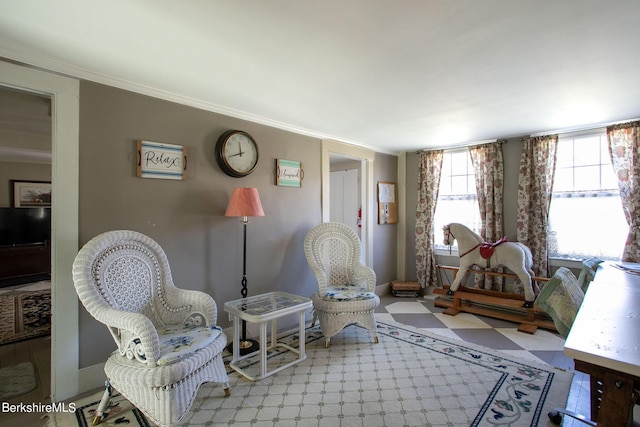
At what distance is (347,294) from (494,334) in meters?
1.63

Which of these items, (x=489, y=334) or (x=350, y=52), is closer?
(x=350, y=52)

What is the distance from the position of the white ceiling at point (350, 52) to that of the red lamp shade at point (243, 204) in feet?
2.64

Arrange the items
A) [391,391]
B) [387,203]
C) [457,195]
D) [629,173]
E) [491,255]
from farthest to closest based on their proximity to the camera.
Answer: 1. [387,203]
2. [457,195]
3. [491,255]
4. [629,173]
5. [391,391]

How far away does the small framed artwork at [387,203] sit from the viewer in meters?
4.59

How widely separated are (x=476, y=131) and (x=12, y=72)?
4100mm

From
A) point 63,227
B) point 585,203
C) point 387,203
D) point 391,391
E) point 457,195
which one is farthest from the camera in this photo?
point 387,203

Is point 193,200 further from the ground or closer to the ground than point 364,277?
further from the ground

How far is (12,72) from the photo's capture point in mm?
1814

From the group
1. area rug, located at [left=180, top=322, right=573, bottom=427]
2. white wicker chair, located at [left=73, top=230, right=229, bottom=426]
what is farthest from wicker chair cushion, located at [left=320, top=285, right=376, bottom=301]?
white wicker chair, located at [left=73, top=230, right=229, bottom=426]

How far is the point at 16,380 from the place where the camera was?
7.37ft

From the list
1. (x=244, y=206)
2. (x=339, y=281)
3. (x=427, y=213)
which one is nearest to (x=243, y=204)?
(x=244, y=206)

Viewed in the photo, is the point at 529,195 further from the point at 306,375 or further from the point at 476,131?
the point at 306,375

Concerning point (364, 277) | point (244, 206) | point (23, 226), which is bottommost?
point (364, 277)

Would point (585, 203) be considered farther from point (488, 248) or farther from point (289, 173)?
point (289, 173)
